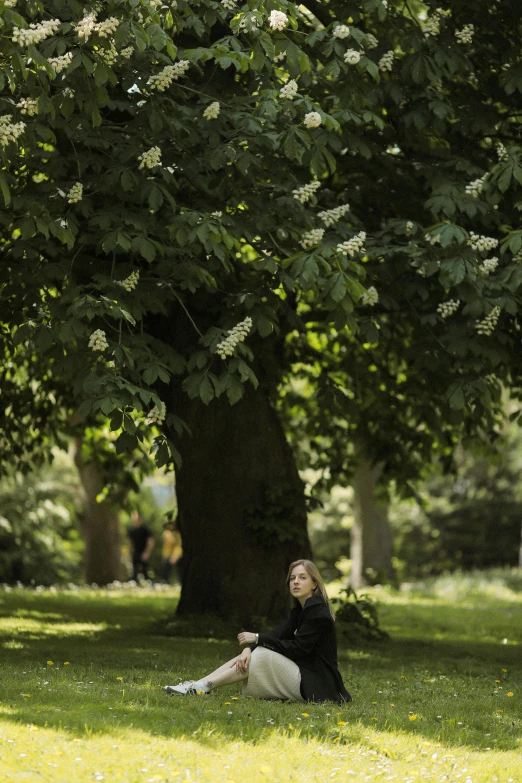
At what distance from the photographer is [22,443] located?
1412 cm

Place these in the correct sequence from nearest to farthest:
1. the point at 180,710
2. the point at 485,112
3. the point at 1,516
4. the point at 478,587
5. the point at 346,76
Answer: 1. the point at 180,710
2. the point at 346,76
3. the point at 485,112
4. the point at 478,587
5. the point at 1,516

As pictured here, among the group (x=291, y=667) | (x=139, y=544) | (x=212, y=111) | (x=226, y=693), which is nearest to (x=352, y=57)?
(x=212, y=111)

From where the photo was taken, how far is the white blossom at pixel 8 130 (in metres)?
7.21

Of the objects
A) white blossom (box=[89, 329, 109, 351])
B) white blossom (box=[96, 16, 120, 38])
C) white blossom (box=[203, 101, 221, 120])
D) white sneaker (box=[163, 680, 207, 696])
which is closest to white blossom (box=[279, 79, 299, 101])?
white blossom (box=[203, 101, 221, 120])

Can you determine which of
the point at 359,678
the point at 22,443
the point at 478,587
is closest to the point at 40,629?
the point at 22,443

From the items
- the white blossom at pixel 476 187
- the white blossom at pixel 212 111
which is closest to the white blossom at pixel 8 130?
the white blossom at pixel 212 111

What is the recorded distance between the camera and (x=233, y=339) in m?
8.21

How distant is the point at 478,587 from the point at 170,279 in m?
14.4

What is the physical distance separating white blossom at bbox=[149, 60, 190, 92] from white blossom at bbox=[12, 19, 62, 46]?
4.24 feet

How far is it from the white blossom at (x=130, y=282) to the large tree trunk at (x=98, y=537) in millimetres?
12111

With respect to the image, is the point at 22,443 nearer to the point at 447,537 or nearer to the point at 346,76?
the point at 346,76

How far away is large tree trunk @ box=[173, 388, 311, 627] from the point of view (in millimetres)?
Result: 11453

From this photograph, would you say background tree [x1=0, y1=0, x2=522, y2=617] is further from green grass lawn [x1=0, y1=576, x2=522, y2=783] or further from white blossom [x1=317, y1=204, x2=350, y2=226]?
green grass lawn [x1=0, y1=576, x2=522, y2=783]

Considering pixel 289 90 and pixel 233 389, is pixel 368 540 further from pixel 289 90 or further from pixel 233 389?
pixel 289 90
